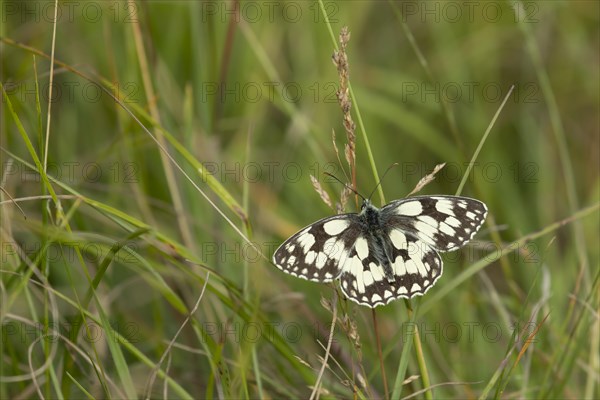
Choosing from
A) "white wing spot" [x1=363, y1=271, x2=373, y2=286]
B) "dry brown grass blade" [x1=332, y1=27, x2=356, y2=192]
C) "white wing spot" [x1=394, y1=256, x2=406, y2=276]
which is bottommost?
"white wing spot" [x1=363, y1=271, x2=373, y2=286]

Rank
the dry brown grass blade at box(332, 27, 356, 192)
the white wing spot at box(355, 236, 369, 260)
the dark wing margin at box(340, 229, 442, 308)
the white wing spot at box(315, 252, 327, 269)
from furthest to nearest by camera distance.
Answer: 1. the white wing spot at box(355, 236, 369, 260)
2. the white wing spot at box(315, 252, 327, 269)
3. the dark wing margin at box(340, 229, 442, 308)
4. the dry brown grass blade at box(332, 27, 356, 192)

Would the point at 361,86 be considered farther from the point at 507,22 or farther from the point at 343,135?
the point at 507,22

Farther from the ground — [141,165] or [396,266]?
[141,165]

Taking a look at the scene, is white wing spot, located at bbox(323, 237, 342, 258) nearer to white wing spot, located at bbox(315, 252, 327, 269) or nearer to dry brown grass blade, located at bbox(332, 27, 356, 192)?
white wing spot, located at bbox(315, 252, 327, 269)

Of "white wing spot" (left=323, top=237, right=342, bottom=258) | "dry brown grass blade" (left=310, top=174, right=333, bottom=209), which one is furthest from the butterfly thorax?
"dry brown grass blade" (left=310, top=174, right=333, bottom=209)

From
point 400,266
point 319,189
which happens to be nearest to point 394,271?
point 400,266

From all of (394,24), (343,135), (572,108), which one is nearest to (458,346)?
(343,135)

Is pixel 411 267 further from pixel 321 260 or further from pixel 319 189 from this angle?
pixel 319 189
